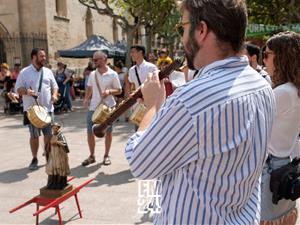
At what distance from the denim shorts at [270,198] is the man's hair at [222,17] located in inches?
53.6

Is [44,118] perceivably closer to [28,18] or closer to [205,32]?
[205,32]

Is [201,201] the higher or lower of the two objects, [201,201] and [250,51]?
the lower

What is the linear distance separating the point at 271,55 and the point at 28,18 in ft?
72.5

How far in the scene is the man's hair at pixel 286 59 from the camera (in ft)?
8.58

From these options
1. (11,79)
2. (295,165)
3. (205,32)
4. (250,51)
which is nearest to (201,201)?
(205,32)

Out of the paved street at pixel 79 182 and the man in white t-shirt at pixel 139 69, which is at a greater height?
the man in white t-shirt at pixel 139 69

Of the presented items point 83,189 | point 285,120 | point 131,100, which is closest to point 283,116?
point 285,120

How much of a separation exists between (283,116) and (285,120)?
0.10 feet

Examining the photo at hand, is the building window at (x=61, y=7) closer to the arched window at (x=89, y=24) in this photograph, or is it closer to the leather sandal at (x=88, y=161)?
the arched window at (x=89, y=24)

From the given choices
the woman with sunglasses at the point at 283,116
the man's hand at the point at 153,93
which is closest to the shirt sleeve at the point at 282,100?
the woman with sunglasses at the point at 283,116

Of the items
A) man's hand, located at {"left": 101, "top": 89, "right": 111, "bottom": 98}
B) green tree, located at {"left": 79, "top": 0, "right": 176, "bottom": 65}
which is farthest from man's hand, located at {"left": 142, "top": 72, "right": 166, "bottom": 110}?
green tree, located at {"left": 79, "top": 0, "right": 176, "bottom": 65}

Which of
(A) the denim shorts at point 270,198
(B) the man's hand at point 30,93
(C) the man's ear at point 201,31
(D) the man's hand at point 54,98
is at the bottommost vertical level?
(A) the denim shorts at point 270,198

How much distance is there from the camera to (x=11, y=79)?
13.7m

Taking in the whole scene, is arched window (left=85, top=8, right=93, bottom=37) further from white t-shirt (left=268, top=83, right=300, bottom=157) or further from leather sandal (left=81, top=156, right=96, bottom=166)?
white t-shirt (left=268, top=83, right=300, bottom=157)
